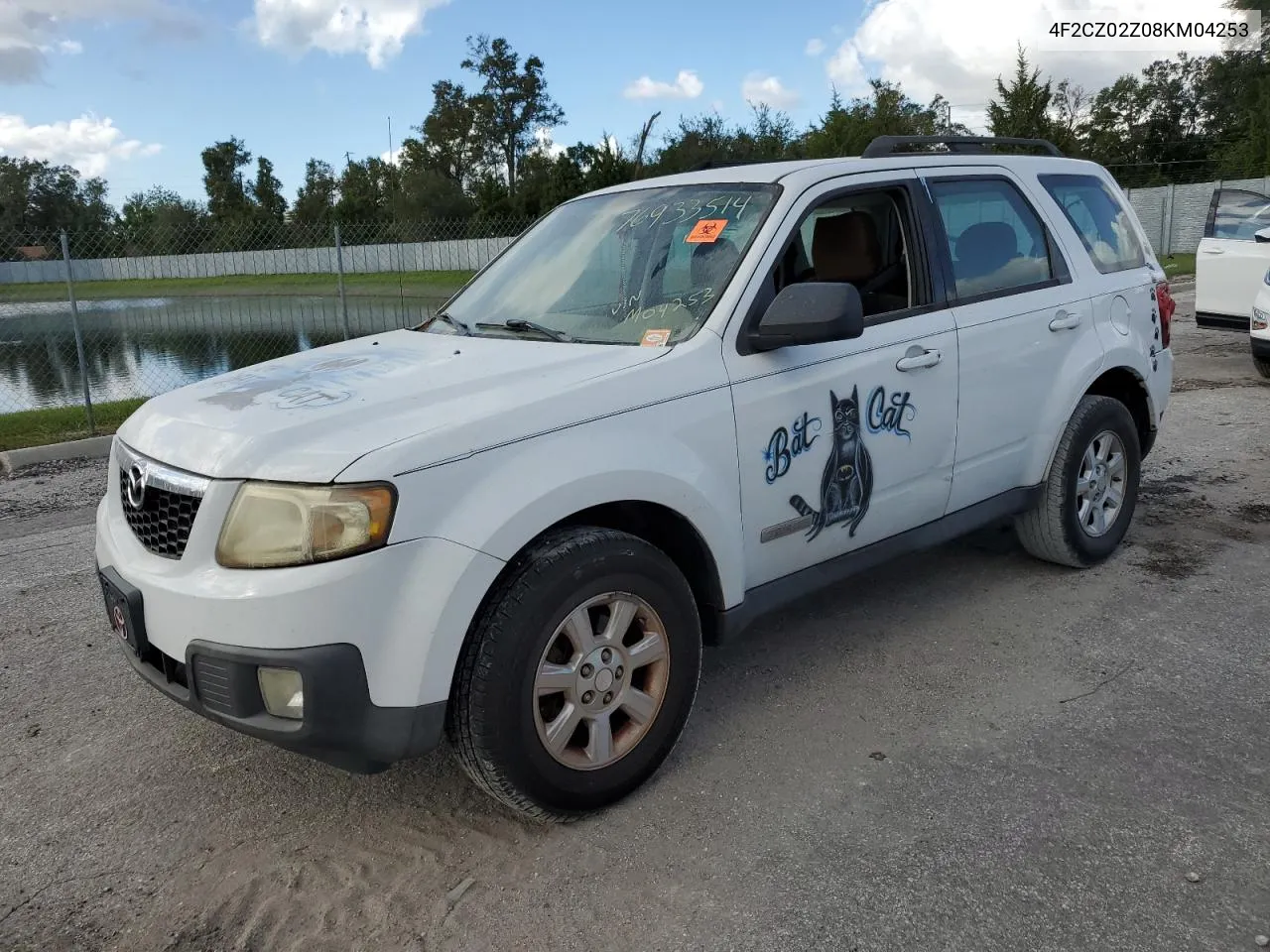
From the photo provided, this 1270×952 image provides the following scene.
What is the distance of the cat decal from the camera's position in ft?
11.6

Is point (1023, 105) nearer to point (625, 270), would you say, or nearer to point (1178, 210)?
point (1178, 210)

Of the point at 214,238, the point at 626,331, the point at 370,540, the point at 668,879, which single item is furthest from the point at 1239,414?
the point at 214,238

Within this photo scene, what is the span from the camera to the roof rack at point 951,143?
166 inches

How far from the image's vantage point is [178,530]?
9.09 feet

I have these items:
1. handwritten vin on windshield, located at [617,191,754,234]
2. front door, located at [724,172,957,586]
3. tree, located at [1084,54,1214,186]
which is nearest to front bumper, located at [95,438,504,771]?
front door, located at [724,172,957,586]

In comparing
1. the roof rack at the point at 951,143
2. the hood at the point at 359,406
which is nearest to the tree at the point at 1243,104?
the roof rack at the point at 951,143

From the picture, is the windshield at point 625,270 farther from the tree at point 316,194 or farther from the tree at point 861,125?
the tree at point 316,194

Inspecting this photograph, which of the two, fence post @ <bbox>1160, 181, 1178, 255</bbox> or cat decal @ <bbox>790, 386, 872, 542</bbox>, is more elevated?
fence post @ <bbox>1160, 181, 1178, 255</bbox>

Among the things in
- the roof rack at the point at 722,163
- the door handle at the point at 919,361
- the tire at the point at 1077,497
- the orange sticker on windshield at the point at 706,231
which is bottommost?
the tire at the point at 1077,497

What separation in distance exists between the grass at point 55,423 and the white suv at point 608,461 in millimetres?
6246

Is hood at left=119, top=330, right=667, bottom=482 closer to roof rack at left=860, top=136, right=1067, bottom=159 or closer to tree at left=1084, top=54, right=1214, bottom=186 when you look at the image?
roof rack at left=860, top=136, right=1067, bottom=159

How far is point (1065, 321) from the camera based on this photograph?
14.6 ft

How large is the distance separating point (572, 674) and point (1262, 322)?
28.0 feet

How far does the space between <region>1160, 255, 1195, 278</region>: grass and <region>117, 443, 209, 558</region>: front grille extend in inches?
790
